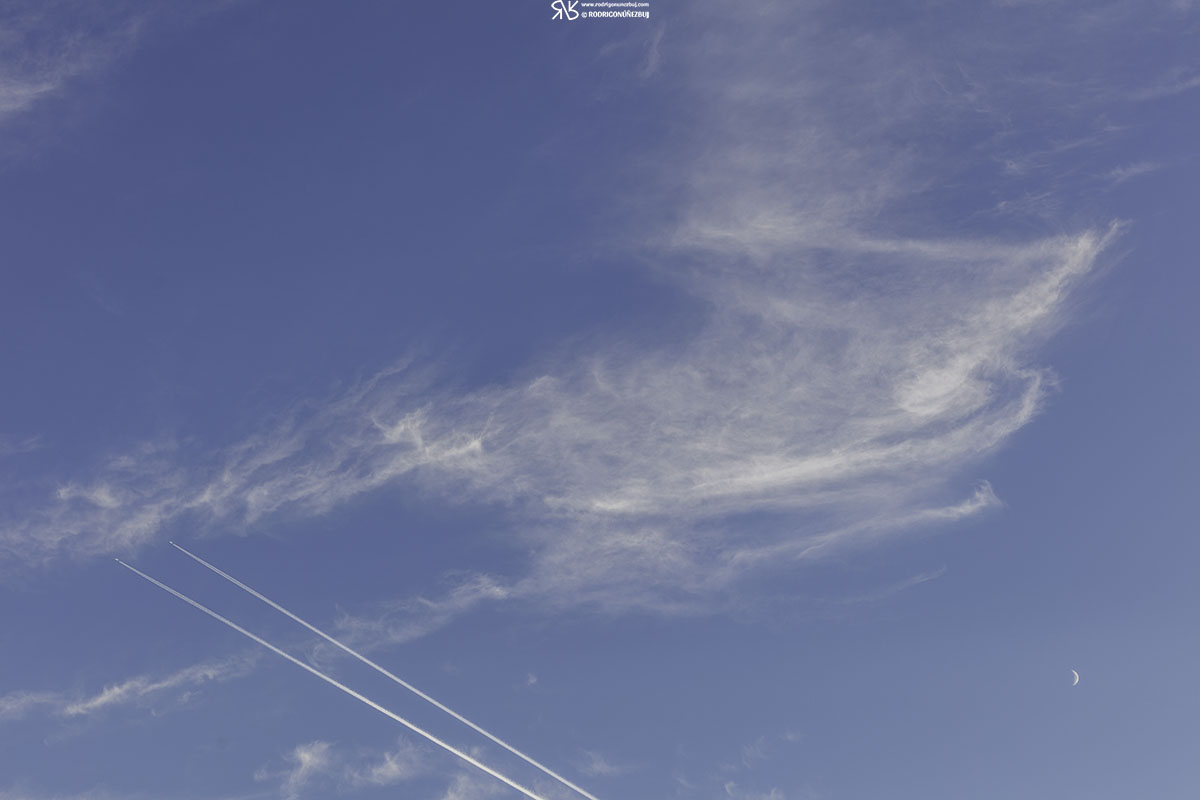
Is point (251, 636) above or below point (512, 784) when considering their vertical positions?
above

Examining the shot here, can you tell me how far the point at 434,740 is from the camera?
530ft

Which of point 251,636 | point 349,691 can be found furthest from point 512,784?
point 251,636

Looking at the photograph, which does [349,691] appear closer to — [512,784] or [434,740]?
[434,740]

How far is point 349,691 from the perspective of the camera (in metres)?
164

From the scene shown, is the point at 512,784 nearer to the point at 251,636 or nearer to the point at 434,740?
the point at 434,740

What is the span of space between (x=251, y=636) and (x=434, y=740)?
48663 millimetres

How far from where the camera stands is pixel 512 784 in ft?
528

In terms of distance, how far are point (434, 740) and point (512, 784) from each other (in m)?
20.0

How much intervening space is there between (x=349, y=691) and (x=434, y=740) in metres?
22.4

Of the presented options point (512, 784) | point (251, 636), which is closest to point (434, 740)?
point (512, 784)

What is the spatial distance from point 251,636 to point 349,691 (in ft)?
86.1

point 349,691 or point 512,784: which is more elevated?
point 349,691

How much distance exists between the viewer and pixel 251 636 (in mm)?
166250
